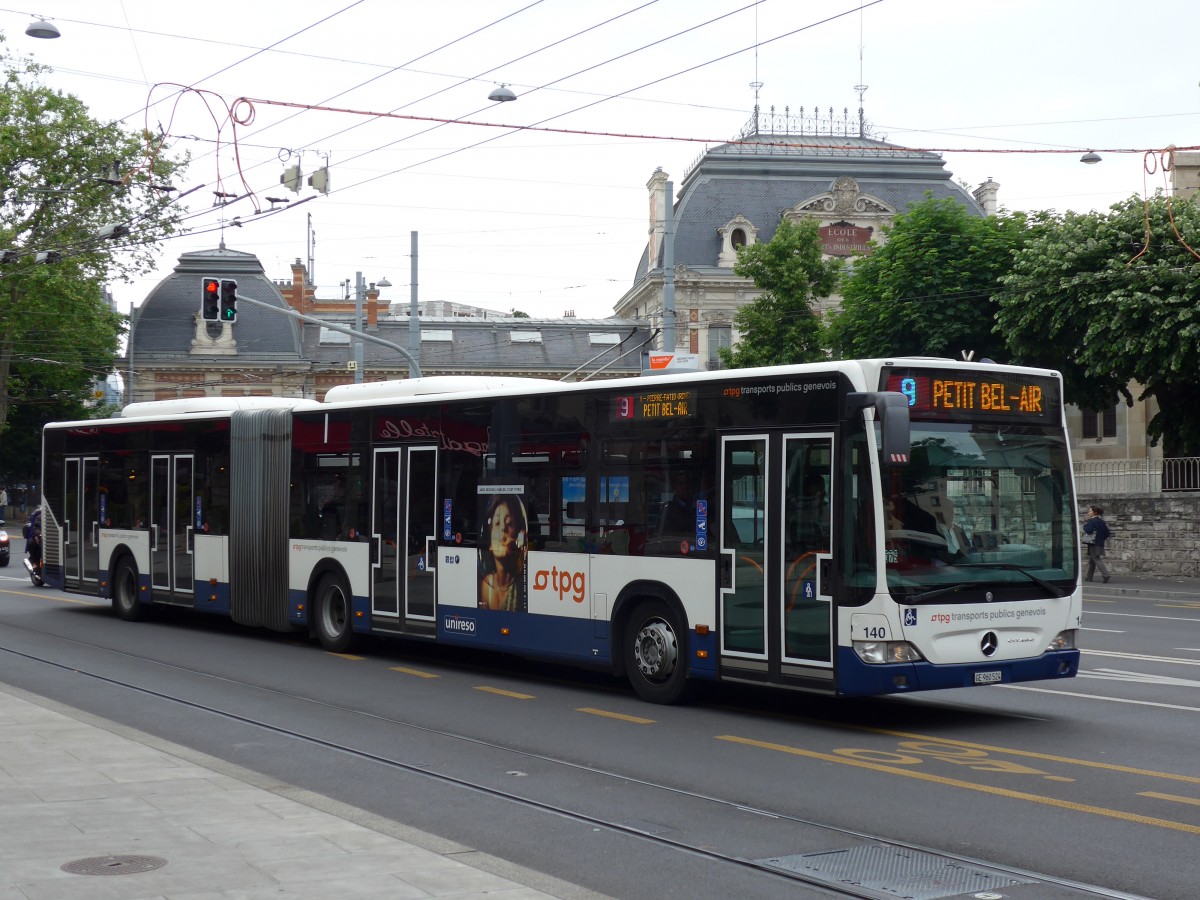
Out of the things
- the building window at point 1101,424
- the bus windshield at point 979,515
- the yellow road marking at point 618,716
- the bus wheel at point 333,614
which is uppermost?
the building window at point 1101,424

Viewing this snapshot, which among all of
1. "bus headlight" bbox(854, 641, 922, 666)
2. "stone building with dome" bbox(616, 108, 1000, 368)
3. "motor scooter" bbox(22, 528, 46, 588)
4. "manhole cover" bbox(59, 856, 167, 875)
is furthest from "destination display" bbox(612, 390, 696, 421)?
"stone building with dome" bbox(616, 108, 1000, 368)

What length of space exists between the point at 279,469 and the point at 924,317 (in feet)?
82.1

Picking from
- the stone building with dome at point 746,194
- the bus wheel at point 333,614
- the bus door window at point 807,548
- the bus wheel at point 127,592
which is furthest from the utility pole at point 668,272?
the stone building with dome at point 746,194

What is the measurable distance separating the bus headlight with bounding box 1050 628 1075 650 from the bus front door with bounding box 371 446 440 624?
6.78 meters

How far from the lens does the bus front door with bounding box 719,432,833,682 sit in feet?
36.7

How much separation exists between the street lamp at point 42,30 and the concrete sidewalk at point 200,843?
14.6 meters

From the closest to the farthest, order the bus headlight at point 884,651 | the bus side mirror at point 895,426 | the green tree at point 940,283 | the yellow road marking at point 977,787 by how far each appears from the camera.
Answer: the yellow road marking at point 977,787
the bus side mirror at point 895,426
the bus headlight at point 884,651
the green tree at point 940,283

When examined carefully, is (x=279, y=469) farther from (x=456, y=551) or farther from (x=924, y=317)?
(x=924, y=317)

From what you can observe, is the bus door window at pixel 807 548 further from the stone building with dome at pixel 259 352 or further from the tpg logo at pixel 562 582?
the stone building with dome at pixel 259 352

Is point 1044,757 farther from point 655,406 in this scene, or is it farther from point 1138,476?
point 1138,476

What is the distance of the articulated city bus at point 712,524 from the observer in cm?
1100

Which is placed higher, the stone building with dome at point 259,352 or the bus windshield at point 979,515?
the stone building with dome at point 259,352

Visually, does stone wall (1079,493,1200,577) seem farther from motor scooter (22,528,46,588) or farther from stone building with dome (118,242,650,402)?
stone building with dome (118,242,650,402)

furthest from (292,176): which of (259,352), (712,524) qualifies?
(259,352)
